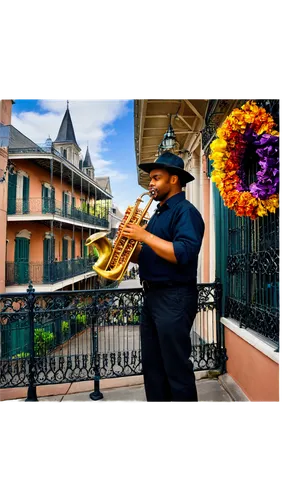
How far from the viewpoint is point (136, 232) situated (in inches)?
51.5

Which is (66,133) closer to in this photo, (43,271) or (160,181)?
(160,181)

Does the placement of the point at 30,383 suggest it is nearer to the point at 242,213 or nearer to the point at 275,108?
the point at 242,213

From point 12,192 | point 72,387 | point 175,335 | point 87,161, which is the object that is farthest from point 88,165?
point 72,387

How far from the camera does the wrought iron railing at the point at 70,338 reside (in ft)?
7.03

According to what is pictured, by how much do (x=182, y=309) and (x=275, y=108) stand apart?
126 cm

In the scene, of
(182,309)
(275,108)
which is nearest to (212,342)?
(182,309)

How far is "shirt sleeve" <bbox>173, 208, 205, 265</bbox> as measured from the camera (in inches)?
48.1

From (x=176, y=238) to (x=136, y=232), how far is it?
0.69 feet

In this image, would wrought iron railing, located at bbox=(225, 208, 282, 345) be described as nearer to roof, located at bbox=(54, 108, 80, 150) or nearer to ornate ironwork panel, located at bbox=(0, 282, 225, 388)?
ornate ironwork panel, located at bbox=(0, 282, 225, 388)

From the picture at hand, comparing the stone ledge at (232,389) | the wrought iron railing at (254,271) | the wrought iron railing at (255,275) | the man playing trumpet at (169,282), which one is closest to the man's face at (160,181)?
the man playing trumpet at (169,282)

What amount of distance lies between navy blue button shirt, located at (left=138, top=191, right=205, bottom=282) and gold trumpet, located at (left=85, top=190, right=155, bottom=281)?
107 mm

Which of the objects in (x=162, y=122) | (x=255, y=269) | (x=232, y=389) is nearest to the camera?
(x=255, y=269)

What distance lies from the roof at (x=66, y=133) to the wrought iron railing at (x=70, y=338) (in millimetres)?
1228

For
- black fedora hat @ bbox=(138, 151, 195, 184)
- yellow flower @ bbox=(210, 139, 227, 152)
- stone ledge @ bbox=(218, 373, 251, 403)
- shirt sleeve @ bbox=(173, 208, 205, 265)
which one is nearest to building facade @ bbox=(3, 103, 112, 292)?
black fedora hat @ bbox=(138, 151, 195, 184)
